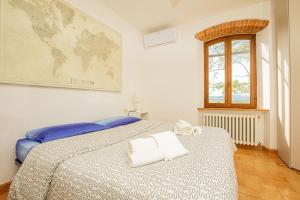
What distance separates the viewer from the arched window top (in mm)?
2613

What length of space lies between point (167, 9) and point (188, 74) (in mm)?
1350

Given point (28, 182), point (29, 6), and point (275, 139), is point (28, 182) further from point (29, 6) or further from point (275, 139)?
point (275, 139)

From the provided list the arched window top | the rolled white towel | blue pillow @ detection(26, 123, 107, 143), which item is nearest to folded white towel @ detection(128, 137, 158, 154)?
the rolled white towel

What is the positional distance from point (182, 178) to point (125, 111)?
2.54 metres

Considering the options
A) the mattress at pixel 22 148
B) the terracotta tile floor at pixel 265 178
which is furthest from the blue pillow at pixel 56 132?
the terracotta tile floor at pixel 265 178

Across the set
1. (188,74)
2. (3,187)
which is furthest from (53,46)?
(188,74)

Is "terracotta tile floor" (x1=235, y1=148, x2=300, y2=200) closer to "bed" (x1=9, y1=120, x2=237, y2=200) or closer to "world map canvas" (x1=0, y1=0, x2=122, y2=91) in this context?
"bed" (x1=9, y1=120, x2=237, y2=200)

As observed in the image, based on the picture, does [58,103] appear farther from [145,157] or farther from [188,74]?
[188,74]

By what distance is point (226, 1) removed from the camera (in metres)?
2.65

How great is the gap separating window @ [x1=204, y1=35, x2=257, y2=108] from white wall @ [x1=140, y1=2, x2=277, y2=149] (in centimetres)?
13

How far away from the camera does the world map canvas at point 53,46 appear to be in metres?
1.57

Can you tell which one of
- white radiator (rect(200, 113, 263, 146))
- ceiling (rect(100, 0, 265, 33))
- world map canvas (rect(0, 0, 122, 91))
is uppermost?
ceiling (rect(100, 0, 265, 33))

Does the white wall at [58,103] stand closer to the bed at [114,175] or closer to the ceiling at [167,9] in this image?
the ceiling at [167,9]

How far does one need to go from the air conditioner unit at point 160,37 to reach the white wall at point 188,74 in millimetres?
127
